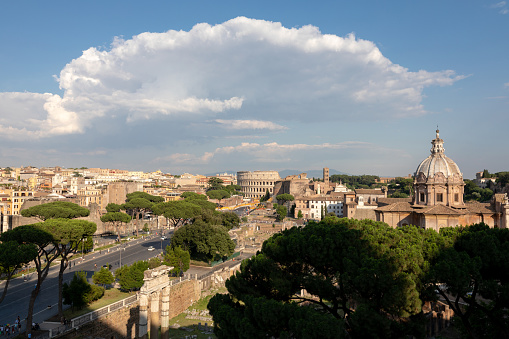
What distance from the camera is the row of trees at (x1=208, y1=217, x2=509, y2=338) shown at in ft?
36.7

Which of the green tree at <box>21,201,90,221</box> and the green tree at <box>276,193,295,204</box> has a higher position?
the green tree at <box>21,201,90,221</box>

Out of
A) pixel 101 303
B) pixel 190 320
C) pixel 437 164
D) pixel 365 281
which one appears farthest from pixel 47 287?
pixel 437 164

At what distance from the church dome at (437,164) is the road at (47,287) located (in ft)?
96.7

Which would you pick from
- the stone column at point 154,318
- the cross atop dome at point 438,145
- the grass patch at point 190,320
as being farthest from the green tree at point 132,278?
the cross atop dome at point 438,145

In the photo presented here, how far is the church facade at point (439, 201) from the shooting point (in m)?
33.8

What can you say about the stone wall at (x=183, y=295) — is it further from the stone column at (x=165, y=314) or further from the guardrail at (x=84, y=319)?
the stone column at (x=165, y=314)

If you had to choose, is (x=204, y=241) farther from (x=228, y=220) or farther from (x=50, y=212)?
(x=50, y=212)

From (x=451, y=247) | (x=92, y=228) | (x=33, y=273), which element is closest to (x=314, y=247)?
(x=451, y=247)

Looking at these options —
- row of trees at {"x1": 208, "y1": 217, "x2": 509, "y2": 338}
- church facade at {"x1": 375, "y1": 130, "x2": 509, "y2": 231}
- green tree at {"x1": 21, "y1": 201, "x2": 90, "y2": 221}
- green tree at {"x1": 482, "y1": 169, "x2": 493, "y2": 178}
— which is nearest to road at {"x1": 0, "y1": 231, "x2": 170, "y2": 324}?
green tree at {"x1": 21, "y1": 201, "x2": 90, "y2": 221}

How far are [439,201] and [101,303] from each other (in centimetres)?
3044

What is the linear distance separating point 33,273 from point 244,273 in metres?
25.0

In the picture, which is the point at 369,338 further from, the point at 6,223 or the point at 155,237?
the point at 6,223

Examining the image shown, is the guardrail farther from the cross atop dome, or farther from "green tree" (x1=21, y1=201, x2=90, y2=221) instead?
the cross atop dome

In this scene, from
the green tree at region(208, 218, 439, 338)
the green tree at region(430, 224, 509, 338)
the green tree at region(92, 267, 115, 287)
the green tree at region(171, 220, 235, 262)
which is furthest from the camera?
the green tree at region(171, 220, 235, 262)
